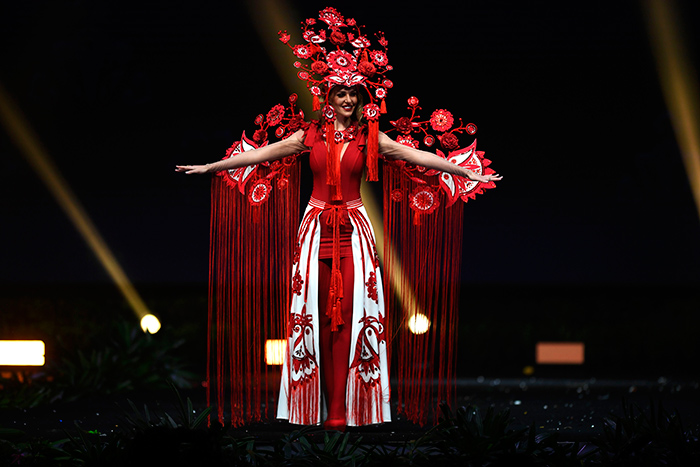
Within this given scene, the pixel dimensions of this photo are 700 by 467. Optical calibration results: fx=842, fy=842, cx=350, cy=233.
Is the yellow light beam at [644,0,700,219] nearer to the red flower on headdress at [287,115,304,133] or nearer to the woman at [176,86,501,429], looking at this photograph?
the woman at [176,86,501,429]

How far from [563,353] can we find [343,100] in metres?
3.12

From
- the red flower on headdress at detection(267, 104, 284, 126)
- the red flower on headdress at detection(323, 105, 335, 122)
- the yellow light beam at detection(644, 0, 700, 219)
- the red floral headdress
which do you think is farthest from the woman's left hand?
the yellow light beam at detection(644, 0, 700, 219)

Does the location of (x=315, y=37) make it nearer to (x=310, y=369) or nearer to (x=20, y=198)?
(x=310, y=369)

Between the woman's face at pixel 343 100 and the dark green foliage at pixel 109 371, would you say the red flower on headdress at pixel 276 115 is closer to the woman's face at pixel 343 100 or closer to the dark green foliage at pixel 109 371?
the woman's face at pixel 343 100

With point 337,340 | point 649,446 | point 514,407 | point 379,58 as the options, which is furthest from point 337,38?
point 514,407

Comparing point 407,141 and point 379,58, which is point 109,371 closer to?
point 407,141

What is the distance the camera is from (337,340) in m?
3.57

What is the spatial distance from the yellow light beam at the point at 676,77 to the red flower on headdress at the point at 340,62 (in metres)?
2.32

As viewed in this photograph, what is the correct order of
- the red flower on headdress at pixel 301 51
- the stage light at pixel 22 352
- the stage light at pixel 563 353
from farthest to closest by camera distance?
the stage light at pixel 563 353 → the stage light at pixel 22 352 → the red flower on headdress at pixel 301 51

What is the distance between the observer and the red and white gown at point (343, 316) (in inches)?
139

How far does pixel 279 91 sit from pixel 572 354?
107 inches

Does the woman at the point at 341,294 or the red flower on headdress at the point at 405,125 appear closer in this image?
the woman at the point at 341,294

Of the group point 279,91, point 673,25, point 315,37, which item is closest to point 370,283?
point 315,37

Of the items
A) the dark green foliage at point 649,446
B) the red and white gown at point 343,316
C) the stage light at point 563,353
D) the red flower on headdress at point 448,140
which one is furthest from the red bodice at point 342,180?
Answer: the stage light at point 563,353
